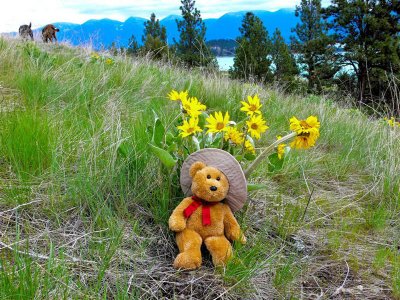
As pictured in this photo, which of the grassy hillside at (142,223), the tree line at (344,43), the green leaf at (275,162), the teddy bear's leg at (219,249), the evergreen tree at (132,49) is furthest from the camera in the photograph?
the tree line at (344,43)

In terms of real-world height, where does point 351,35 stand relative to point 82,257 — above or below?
above

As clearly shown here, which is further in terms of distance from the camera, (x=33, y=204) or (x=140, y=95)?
(x=140, y=95)

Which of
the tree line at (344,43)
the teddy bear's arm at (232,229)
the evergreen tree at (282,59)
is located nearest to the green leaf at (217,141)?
the teddy bear's arm at (232,229)

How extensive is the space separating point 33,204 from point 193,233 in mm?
675

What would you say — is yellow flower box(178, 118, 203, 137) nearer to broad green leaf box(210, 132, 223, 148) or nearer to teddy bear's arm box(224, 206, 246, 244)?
broad green leaf box(210, 132, 223, 148)

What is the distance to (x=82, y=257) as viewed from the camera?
1463 millimetres

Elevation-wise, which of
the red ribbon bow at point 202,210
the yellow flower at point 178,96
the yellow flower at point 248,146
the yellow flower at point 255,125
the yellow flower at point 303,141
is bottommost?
the red ribbon bow at point 202,210

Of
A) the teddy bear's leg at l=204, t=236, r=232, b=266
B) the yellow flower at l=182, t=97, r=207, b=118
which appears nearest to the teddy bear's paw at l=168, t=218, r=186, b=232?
the teddy bear's leg at l=204, t=236, r=232, b=266

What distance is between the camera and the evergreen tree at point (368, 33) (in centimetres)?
2320

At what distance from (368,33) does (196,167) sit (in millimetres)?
26595

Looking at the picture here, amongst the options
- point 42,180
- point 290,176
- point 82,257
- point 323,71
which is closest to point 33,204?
point 42,180

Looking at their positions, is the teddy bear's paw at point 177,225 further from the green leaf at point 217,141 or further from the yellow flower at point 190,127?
the green leaf at point 217,141

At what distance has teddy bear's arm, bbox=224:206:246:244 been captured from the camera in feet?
5.31

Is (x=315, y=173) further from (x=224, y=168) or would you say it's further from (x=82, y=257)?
(x=82, y=257)
